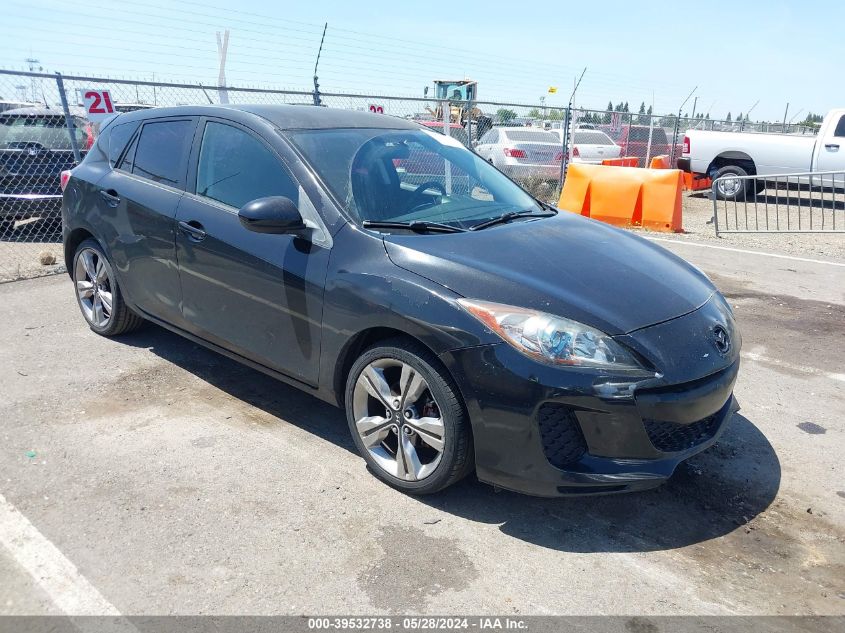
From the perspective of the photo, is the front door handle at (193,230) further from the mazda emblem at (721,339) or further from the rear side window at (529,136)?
the rear side window at (529,136)

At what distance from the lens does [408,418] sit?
10.4 feet

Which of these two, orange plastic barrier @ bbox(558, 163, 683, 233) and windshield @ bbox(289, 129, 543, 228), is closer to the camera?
windshield @ bbox(289, 129, 543, 228)

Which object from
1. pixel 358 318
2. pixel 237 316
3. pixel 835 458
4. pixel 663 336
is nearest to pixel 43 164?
pixel 237 316

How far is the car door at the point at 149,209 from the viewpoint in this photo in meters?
4.25

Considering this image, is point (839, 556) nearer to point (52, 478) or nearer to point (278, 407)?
point (278, 407)

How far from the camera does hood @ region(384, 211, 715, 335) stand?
9.76 feet

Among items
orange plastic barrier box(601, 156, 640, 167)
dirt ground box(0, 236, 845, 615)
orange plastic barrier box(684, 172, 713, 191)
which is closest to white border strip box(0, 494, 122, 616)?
dirt ground box(0, 236, 845, 615)

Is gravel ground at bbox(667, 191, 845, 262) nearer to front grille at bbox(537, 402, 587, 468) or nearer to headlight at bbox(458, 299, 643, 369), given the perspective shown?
headlight at bbox(458, 299, 643, 369)

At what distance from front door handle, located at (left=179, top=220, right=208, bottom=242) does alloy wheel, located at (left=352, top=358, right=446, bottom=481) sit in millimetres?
1355

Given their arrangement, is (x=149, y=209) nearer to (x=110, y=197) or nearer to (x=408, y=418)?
(x=110, y=197)

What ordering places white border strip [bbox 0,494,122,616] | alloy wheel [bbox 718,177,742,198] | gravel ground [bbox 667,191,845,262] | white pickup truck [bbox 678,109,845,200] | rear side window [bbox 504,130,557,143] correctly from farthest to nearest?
rear side window [bbox 504,130,557,143], alloy wheel [bbox 718,177,742,198], white pickup truck [bbox 678,109,845,200], gravel ground [bbox 667,191,845,262], white border strip [bbox 0,494,122,616]

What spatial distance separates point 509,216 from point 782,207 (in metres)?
13.4

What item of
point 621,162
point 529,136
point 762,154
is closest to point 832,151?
point 762,154

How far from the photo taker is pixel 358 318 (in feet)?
10.6
